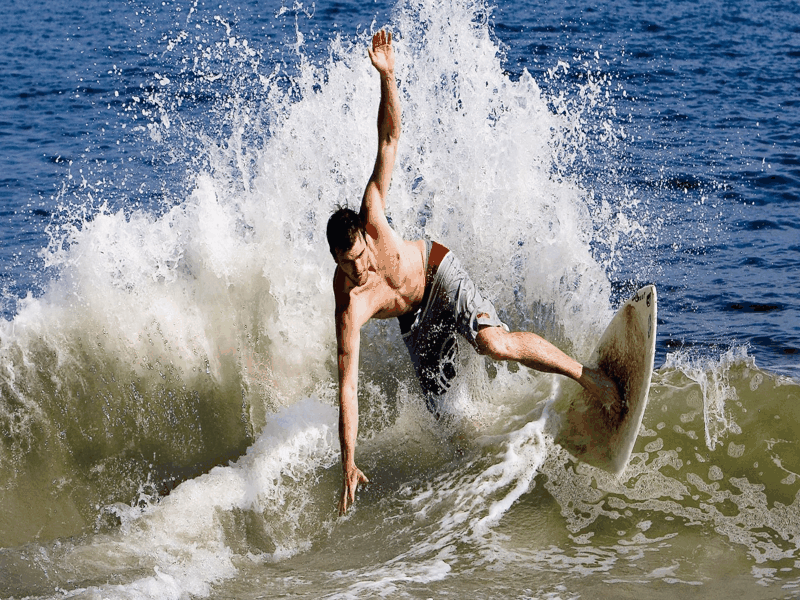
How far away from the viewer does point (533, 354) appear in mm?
4895

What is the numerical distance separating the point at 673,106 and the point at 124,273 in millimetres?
8588

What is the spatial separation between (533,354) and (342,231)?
138 cm

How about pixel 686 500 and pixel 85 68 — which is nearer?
pixel 686 500

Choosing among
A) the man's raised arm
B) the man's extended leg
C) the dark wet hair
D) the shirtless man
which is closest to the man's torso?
the shirtless man

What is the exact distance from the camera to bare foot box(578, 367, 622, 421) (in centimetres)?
507

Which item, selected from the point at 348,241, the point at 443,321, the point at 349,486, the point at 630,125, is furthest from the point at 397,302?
the point at 630,125

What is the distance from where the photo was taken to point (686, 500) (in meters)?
5.02

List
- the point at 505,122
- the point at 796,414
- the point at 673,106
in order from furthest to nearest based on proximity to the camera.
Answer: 1. the point at 673,106
2. the point at 505,122
3. the point at 796,414

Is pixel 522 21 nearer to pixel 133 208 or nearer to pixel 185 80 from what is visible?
pixel 185 80

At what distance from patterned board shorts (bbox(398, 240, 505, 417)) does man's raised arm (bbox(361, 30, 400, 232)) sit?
656 mm

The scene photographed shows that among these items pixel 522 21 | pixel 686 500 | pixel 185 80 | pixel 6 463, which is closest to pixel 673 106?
pixel 522 21

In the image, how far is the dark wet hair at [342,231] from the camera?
428 cm

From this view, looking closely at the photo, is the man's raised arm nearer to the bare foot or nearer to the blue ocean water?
the bare foot

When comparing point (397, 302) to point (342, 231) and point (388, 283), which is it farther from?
point (342, 231)
